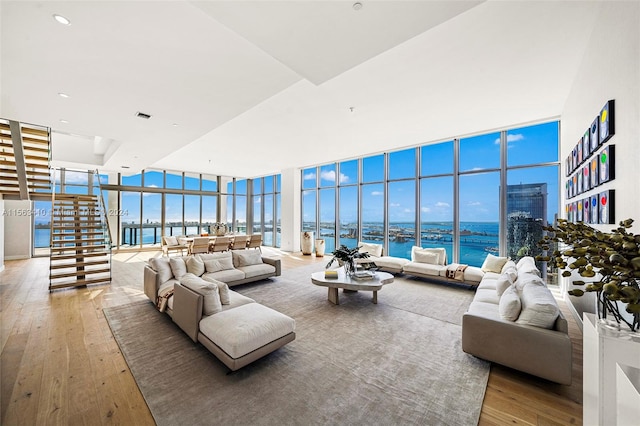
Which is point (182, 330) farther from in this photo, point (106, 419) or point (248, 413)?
point (248, 413)

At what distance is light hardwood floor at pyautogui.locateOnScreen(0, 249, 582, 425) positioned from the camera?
2.00 metres

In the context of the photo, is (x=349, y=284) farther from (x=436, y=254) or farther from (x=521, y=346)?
(x=436, y=254)

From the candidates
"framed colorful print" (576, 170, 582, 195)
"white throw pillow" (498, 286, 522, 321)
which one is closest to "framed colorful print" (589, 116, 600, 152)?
"framed colorful print" (576, 170, 582, 195)

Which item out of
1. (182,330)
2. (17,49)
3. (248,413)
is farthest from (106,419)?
(17,49)

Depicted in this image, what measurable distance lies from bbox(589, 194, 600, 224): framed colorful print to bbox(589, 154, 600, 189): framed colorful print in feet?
0.44

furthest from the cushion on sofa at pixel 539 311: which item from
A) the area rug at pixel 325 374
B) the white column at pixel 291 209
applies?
the white column at pixel 291 209

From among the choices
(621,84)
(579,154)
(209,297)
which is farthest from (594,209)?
(209,297)

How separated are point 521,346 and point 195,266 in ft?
15.7

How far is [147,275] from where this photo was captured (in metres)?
4.30

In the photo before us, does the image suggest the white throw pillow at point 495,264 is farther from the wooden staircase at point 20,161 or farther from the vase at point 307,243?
the wooden staircase at point 20,161

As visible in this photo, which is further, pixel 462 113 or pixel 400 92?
pixel 462 113

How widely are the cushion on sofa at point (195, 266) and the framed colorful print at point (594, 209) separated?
5555mm

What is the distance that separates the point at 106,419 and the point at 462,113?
614 cm

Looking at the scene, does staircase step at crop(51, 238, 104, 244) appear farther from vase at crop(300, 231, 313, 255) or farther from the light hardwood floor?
vase at crop(300, 231, 313, 255)
